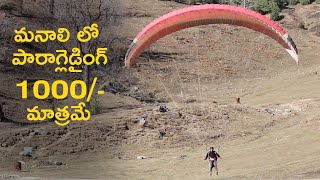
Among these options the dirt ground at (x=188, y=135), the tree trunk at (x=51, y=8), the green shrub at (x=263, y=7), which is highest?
the green shrub at (x=263, y=7)

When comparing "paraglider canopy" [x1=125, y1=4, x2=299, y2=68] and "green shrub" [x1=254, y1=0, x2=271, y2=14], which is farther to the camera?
"green shrub" [x1=254, y1=0, x2=271, y2=14]

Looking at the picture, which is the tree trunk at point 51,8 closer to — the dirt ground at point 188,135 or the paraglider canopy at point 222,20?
the dirt ground at point 188,135

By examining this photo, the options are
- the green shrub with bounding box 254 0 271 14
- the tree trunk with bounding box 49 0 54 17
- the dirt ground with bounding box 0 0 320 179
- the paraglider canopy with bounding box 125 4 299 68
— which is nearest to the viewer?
the paraglider canopy with bounding box 125 4 299 68

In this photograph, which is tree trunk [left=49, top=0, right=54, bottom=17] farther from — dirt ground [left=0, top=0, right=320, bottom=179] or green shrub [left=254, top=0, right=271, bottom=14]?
green shrub [left=254, top=0, right=271, bottom=14]

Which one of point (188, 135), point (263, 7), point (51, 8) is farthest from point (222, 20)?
point (263, 7)

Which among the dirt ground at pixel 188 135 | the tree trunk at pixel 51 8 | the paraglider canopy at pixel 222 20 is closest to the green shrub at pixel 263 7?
the dirt ground at pixel 188 135

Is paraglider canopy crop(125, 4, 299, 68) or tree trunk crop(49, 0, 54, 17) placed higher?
tree trunk crop(49, 0, 54, 17)

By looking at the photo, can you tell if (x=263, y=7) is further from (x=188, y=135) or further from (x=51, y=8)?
(x=188, y=135)

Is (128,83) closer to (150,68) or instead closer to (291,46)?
(150,68)

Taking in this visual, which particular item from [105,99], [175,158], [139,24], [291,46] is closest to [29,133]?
[175,158]

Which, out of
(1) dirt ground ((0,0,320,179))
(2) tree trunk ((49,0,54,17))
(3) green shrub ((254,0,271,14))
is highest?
(3) green shrub ((254,0,271,14))

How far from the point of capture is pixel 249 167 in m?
24.5

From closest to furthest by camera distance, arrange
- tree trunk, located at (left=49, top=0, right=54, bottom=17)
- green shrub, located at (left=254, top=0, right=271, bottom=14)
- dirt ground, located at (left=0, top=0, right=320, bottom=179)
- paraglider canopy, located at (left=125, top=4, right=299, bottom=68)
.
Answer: paraglider canopy, located at (left=125, top=4, right=299, bottom=68) → dirt ground, located at (left=0, top=0, right=320, bottom=179) → tree trunk, located at (left=49, top=0, right=54, bottom=17) → green shrub, located at (left=254, top=0, right=271, bottom=14)

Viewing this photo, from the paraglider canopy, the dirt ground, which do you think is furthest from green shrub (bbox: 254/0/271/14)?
the paraglider canopy
